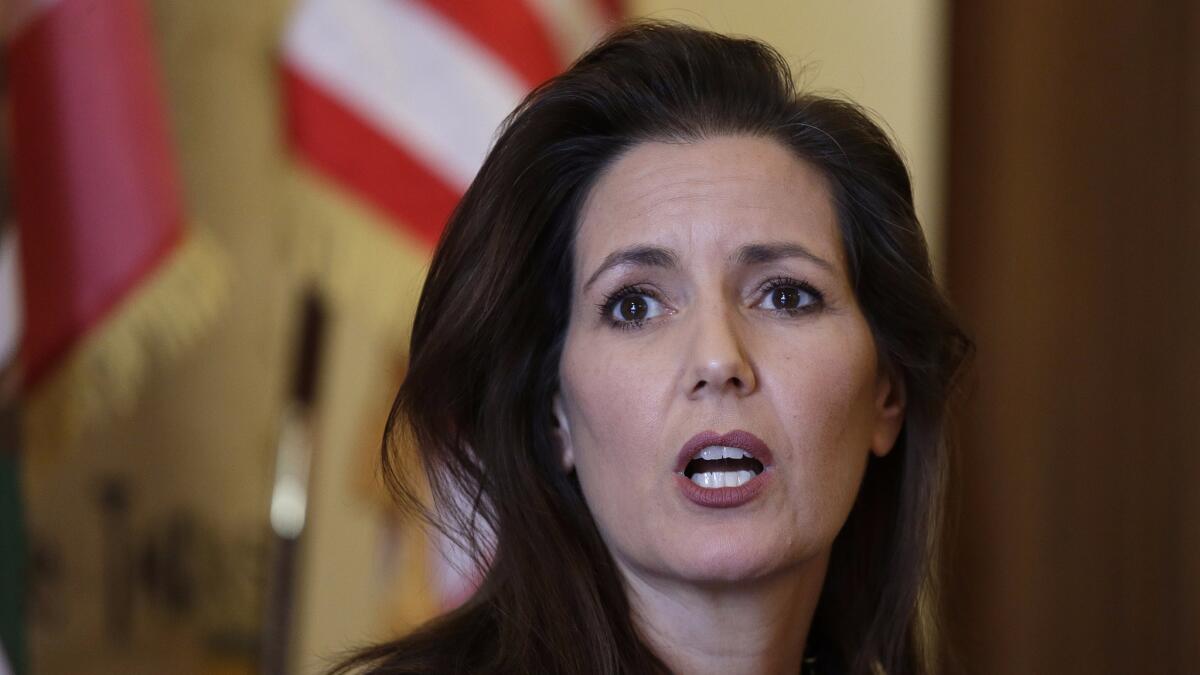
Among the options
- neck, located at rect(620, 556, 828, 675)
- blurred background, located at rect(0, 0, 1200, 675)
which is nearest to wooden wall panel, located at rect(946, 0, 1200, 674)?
blurred background, located at rect(0, 0, 1200, 675)

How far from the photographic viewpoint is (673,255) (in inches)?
57.8

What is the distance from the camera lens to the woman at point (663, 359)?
4.67 feet

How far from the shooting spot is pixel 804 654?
1.75m

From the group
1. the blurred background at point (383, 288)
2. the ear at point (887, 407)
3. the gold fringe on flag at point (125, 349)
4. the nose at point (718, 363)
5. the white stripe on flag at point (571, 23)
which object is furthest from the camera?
the white stripe on flag at point (571, 23)

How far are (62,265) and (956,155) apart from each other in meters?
1.57

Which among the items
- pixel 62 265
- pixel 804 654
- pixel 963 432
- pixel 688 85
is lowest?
pixel 804 654

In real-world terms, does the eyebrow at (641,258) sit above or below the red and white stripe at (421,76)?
below

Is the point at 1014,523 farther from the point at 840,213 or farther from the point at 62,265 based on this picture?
the point at 62,265

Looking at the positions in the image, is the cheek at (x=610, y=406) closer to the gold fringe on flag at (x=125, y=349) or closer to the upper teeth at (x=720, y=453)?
the upper teeth at (x=720, y=453)

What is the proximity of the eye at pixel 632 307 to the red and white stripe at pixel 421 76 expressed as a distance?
0.84 metres

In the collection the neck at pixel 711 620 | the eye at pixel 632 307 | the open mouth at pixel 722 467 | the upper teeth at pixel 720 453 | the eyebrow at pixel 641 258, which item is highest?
the eyebrow at pixel 641 258

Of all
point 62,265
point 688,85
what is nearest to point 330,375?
point 62,265

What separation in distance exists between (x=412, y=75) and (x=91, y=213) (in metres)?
0.54

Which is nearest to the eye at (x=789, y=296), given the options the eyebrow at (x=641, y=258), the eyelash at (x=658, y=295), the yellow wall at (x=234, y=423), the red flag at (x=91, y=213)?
the eyelash at (x=658, y=295)
